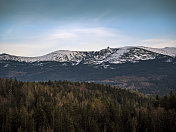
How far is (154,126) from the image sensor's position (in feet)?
345

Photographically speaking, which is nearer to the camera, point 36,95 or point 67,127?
point 67,127

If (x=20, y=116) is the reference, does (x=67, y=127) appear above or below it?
below

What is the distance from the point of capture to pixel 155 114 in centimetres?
13075

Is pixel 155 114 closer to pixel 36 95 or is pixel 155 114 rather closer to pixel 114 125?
pixel 114 125

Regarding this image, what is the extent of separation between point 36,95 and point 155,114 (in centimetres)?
11812

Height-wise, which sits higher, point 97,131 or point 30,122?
point 30,122

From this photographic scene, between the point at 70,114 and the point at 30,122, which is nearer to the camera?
the point at 30,122

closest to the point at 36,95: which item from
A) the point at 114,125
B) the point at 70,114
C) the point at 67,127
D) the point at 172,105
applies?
the point at 70,114

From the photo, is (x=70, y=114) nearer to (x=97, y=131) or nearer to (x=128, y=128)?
(x=97, y=131)

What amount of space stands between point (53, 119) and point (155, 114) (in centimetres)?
6711

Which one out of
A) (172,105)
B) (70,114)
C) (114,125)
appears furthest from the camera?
(172,105)

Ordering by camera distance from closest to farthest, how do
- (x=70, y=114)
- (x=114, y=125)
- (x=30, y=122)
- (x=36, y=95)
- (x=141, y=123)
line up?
(x=30, y=122), (x=114, y=125), (x=141, y=123), (x=70, y=114), (x=36, y=95)

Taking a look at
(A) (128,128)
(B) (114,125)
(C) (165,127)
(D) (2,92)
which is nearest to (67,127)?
(B) (114,125)

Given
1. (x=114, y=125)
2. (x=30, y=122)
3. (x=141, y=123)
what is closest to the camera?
(x=30, y=122)
